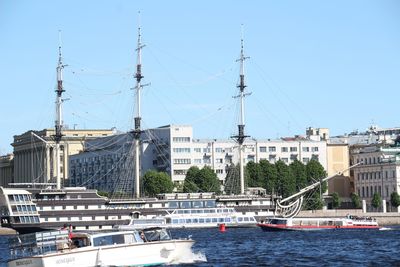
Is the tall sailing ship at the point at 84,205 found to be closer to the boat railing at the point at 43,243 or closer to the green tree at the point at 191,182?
the green tree at the point at 191,182

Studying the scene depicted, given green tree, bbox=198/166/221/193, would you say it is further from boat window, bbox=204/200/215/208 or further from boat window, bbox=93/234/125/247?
boat window, bbox=93/234/125/247

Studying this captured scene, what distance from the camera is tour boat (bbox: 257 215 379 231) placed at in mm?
137125

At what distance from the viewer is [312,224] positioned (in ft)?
456

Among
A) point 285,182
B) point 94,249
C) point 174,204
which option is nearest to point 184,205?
point 174,204

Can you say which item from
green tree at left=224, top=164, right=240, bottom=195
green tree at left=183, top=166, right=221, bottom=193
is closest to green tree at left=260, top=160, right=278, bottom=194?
green tree at left=224, top=164, right=240, bottom=195

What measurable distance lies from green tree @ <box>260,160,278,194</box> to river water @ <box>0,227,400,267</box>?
79.2 metres

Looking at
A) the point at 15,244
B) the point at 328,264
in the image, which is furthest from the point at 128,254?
the point at 328,264

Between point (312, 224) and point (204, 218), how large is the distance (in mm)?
21417

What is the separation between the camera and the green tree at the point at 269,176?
195 metres

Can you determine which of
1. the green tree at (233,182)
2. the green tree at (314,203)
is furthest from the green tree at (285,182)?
the green tree at (233,182)

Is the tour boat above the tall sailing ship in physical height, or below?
below

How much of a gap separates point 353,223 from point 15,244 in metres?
82.1

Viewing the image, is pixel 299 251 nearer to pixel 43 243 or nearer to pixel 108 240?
pixel 108 240

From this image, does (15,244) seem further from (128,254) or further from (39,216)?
(39,216)
